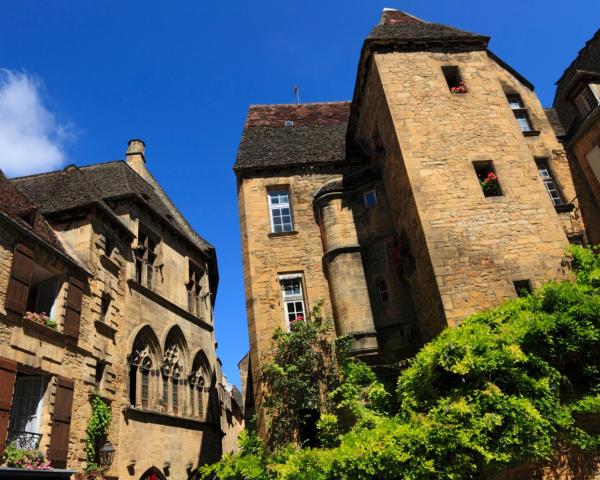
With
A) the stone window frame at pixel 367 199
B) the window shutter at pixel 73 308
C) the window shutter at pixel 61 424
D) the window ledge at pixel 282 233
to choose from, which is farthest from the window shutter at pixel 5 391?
the stone window frame at pixel 367 199

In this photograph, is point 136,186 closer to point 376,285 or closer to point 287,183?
point 287,183

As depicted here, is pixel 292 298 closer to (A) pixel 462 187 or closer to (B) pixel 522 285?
(A) pixel 462 187

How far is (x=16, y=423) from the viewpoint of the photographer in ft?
32.1

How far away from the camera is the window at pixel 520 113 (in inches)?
603

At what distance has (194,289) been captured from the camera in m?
19.2

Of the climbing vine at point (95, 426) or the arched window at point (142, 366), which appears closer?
the climbing vine at point (95, 426)

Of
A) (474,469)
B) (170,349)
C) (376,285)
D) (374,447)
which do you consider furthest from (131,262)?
(474,469)

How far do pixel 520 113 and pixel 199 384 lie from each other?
15.2 m

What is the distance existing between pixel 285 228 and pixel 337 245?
2002 millimetres

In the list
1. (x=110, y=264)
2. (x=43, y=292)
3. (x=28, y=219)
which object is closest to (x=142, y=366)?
(x=110, y=264)

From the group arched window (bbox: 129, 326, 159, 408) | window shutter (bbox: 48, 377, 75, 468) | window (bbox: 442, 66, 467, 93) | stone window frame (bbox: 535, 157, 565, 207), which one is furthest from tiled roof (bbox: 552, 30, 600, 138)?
window shutter (bbox: 48, 377, 75, 468)

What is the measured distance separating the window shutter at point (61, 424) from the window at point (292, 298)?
5815 mm

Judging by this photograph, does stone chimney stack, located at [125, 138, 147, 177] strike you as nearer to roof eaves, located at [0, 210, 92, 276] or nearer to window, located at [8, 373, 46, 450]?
roof eaves, located at [0, 210, 92, 276]

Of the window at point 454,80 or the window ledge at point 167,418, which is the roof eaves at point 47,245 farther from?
the window at point 454,80
